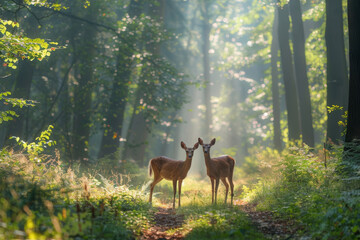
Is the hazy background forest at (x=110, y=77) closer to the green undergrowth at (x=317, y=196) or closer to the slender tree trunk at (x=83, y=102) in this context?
the slender tree trunk at (x=83, y=102)

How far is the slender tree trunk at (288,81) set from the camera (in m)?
16.6

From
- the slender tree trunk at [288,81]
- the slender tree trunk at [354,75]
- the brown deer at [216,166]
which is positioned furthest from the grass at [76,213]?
the slender tree trunk at [288,81]

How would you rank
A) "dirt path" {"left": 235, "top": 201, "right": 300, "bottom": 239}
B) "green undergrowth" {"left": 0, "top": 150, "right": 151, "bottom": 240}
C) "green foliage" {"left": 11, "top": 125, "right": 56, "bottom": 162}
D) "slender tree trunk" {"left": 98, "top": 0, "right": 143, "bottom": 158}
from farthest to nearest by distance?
"slender tree trunk" {"left": 98, "top": 0, "right": 143, "bottom": 158} → "green foliage" {"left": 11, "top": 125, "right": 56, "bottom": 162} → "dirt path" {"left": 235, "top": 201, "right": 300, "bottom": 239} → "green undergrowth" {"left": 0, "top": 150, "right": 151, "bottom": 240}

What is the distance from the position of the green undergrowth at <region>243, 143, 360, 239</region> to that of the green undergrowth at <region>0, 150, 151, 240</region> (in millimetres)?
3187

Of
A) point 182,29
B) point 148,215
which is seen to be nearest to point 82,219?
point 148,215

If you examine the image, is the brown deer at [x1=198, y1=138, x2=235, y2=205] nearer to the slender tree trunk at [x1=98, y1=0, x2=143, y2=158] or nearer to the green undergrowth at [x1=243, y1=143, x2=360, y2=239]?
the green undergrowth at [x1=243, y1=143, x2=360, y2=239]

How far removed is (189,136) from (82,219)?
43633mm

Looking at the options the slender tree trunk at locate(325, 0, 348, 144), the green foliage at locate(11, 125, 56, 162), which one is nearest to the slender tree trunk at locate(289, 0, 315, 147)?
the slender tree trunk at locate(325, 0, 348, 144)

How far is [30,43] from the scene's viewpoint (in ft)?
28.2

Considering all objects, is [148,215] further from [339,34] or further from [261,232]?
[339,34]

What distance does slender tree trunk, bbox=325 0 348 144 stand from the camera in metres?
12.3

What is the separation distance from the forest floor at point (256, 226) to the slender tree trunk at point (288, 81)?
28.7 ft

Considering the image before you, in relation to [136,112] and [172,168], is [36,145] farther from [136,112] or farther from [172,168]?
[136,112]

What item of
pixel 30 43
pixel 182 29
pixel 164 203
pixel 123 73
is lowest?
pixel 164 203
